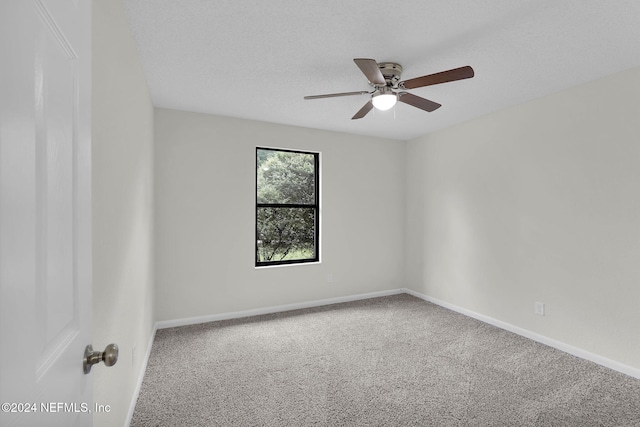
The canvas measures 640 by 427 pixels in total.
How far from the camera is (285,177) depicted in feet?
14.3

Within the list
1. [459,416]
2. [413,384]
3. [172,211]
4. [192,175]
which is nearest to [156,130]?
[192,175]

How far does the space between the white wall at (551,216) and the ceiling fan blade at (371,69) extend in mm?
2018

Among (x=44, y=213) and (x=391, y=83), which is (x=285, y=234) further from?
(x=44, y=213)

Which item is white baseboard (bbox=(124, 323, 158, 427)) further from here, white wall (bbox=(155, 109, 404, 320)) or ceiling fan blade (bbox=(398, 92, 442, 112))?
ceiling fan blade (bbox=(398, 92, 442, 112))

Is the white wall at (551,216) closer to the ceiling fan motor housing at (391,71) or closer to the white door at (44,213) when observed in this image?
the ceiling fan motor housing at (391,71)

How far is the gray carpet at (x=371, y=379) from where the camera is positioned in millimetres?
2062

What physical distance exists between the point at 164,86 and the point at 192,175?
105cm

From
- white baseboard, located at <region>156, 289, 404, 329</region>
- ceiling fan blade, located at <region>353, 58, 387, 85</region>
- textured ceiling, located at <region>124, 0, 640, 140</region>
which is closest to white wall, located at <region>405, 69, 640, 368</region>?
textured ceiling, located at <region>124, 0, 640, 140</region>

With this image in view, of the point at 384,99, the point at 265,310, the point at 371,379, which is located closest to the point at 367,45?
the point at 384,99

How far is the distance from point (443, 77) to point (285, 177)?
8.64 ft

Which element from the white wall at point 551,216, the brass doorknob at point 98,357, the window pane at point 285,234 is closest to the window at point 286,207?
the window pane at point 285,234

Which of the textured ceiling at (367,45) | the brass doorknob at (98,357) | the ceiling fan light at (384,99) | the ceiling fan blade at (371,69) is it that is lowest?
the brass doorknob at (98,357)

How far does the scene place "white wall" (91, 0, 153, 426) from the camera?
1292mm

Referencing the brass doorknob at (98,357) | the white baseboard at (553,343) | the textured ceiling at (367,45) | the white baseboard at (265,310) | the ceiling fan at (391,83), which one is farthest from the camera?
the white baseboard at (265,310)
